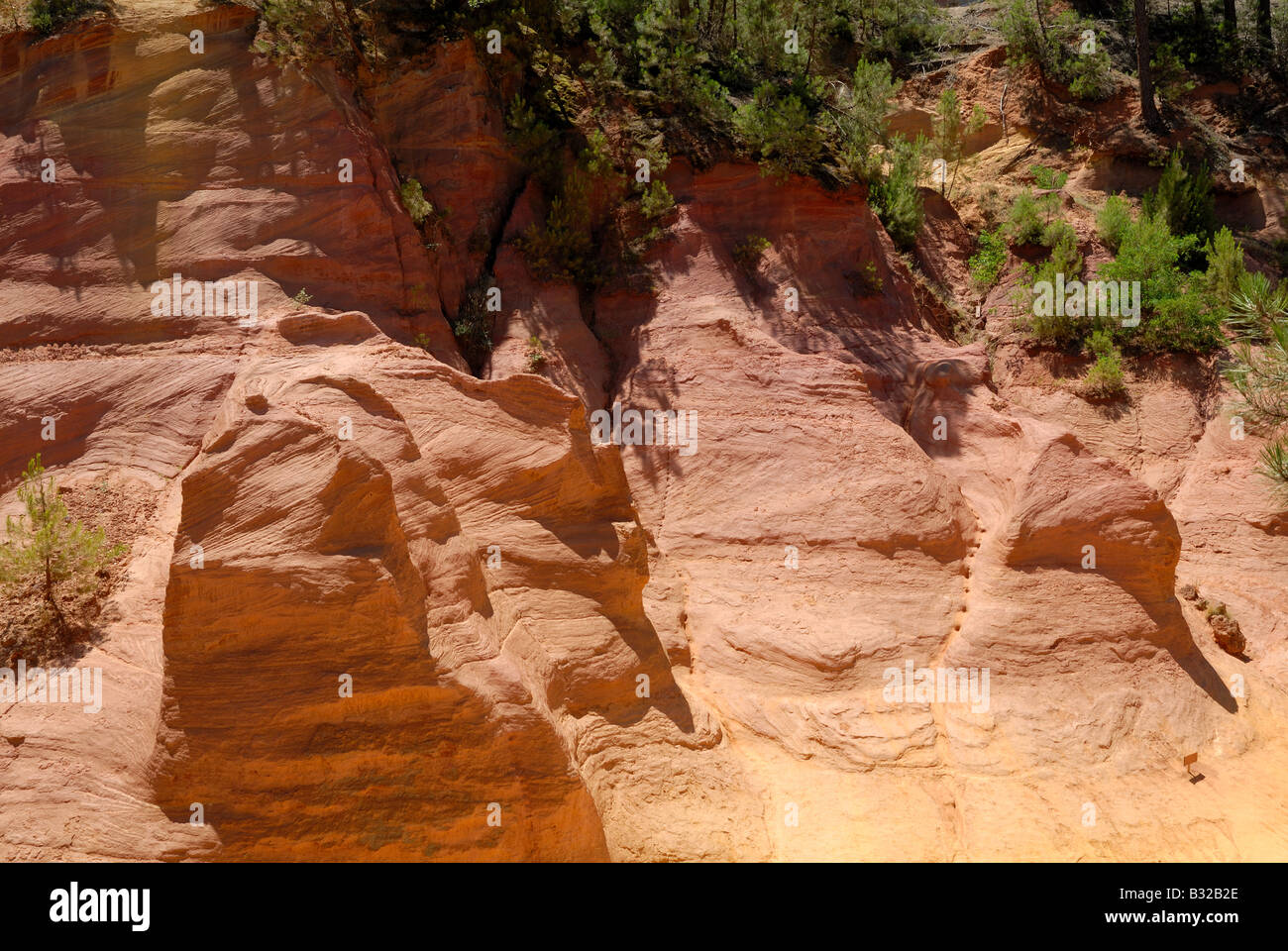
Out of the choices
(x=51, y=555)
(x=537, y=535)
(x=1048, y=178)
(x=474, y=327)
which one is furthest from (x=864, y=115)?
(x=51, y=555)

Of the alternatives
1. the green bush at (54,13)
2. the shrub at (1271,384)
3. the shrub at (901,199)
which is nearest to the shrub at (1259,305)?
the shrub at (1271,384)

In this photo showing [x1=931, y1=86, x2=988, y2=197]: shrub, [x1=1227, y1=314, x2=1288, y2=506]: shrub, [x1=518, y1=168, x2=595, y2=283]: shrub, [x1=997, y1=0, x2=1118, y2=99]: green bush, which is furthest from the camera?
[x1=997, y1=0, x2=1118, y2=99]: green bush

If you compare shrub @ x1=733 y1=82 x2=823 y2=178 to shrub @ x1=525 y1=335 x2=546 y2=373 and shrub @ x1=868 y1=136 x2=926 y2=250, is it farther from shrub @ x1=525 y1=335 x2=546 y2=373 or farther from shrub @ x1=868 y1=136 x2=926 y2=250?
shrub @ x1=525 y1=335 x2=546 y2=373

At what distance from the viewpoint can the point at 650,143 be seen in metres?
13.5

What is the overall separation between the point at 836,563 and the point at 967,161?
36.9 feet

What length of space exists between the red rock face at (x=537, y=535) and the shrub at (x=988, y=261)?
314cm

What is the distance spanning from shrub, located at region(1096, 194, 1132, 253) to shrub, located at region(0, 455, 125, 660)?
51.0 ft

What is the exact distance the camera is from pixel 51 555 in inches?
262

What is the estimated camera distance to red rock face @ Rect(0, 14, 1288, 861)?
5.79 metres

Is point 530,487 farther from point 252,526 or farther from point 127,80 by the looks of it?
point 127,80

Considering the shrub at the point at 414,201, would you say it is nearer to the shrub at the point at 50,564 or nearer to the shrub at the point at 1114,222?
the shrub at the point at 50,564

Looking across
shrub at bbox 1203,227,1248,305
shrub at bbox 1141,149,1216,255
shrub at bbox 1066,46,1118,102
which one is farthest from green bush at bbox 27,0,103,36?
shrub at bbox 1066,46,1118,102

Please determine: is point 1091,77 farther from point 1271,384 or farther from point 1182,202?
point 1271,384

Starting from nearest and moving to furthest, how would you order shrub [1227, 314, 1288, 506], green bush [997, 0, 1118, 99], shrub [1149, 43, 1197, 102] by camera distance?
shrub [1227, 314, 1288, 506] < green bush [997, 0, 1118, 99] < shrub [1149, 43, 1197, 102]
